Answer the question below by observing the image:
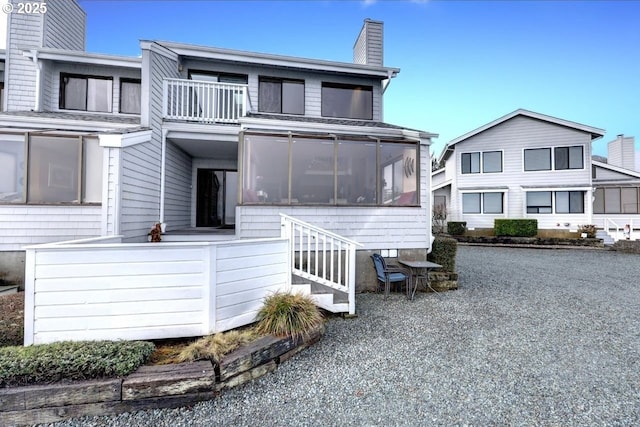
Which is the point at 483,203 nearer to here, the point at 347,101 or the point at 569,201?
the point at 569,201

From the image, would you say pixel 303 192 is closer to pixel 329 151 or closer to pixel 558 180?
pixel 329 151

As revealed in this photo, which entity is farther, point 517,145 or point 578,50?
point 517,145

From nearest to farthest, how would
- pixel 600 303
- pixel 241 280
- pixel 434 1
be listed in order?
pixel 241 280 < pixel 600 303 < pixel 434 1

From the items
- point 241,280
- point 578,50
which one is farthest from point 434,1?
point 241,280

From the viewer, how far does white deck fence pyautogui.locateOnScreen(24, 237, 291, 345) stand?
123 inches

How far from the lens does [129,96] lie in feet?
31.2

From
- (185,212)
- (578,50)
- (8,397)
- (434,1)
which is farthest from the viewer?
(578,50)

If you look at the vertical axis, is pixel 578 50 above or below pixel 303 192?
above

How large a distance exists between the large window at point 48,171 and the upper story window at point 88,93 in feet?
13.1

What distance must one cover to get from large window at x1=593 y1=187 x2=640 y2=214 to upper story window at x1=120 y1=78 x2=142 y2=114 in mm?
25311

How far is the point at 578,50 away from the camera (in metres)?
15.4

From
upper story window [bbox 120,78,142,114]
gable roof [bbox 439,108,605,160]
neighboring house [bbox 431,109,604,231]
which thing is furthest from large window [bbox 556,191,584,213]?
upper story window [bbox 120,78,142,114]

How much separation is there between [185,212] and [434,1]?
13941 mm

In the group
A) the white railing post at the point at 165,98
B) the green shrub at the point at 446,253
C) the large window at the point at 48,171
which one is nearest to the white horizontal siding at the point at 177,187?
the white railing post at the point at 165,98
